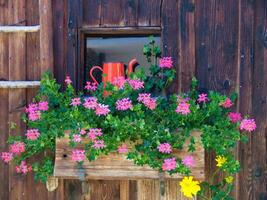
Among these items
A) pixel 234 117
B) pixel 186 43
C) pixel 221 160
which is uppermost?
pixel 186 43

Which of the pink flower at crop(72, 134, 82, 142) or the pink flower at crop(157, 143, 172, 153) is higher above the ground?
the pink flower at crop(72, 134, 82, 142)

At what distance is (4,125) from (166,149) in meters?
1.15

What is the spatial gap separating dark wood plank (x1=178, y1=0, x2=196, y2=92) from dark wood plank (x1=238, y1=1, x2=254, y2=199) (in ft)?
0.93

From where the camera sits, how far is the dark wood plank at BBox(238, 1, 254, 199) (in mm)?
2951

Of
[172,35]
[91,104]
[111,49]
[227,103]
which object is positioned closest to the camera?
[91,104]

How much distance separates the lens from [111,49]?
317cm

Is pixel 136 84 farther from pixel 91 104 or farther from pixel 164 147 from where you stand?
pixel 164 147

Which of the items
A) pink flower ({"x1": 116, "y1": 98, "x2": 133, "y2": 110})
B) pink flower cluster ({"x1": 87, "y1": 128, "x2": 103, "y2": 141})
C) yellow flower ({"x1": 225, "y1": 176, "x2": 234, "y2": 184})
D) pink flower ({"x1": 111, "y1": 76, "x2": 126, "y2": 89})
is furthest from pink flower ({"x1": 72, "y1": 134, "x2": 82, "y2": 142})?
yellow flower ({"x1": 225, "y1": 176, "x2": 234, "y2": 184})

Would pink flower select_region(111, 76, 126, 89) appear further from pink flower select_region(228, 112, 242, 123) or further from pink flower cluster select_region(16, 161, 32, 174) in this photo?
pink flower cluster select_region(16, 161, 32, 174)

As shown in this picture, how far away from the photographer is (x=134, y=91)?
2.80 m

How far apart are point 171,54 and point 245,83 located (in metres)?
0.48

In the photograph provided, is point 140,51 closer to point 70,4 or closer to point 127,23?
point 127,23

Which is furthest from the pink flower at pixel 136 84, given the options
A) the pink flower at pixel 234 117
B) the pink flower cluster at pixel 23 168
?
the pink flower cluster at pixel 23 168

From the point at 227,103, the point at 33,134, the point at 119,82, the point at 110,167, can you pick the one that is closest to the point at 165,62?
the point at 119,82
